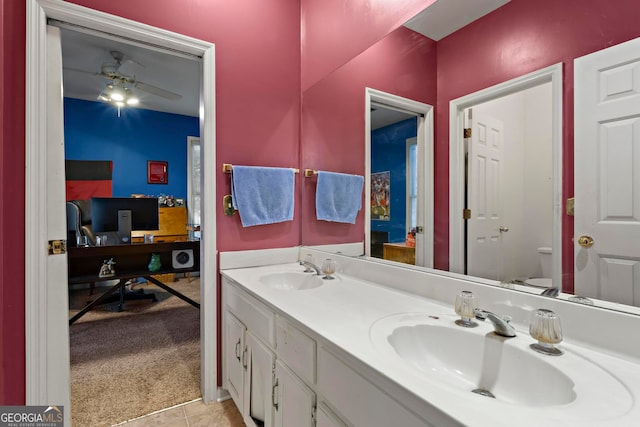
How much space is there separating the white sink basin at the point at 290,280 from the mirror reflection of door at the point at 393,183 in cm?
39

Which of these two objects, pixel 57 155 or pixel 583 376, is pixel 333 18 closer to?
pixel 57 155

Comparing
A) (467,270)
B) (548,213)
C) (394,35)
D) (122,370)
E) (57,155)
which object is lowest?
(122,370)

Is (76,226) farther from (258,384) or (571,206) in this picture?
(571,206)

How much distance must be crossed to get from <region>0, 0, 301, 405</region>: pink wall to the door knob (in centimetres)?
152

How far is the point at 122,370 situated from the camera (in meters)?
2.08

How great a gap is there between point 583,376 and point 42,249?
1953 mm

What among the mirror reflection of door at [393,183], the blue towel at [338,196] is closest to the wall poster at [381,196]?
the mirror reflection of door at [393,183]

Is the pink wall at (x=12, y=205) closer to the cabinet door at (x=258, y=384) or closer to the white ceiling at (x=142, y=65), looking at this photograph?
the white ceiling at (x=142, y=65)

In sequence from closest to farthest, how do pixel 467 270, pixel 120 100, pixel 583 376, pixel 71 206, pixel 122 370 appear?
1. pixel 583 376
2. pixel 467 270
3. pixel 122 370
4. pixel 71 206
5. pixel 120 100

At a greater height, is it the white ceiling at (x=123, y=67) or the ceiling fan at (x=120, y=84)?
the white ceiling at (x=123, y=67)

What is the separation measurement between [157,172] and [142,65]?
1842 millimetres

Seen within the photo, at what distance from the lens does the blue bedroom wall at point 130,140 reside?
13.4 ft

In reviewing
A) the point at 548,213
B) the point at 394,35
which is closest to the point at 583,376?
the point at 548,213

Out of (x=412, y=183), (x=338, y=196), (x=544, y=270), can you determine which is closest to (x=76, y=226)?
(x=338, y=196)
